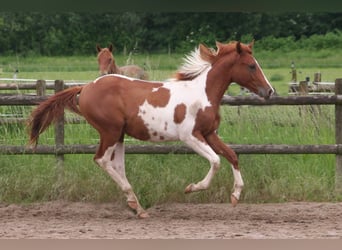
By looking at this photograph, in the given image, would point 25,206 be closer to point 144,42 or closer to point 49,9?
point 144,42

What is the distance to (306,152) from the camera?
6.59 metres

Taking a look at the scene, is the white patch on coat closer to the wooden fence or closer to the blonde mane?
the blonde mane

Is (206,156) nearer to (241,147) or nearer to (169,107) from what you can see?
(169,107)

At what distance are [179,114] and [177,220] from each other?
40.4 inches

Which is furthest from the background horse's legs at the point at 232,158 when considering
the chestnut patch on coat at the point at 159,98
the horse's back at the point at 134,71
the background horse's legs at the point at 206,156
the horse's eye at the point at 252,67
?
the horse's back at the point at 134,71

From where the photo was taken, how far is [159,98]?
18.5ft

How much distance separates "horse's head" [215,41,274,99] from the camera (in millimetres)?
5691

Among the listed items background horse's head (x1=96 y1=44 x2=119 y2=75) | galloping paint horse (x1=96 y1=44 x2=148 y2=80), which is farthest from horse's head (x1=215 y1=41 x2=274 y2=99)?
background horse's head (x1=96 y1=44 x2=119 y2=75)

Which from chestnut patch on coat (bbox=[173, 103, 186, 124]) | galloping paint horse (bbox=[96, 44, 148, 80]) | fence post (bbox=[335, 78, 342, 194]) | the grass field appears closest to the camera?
chestnut patch on coat (bbox=[173, 103, 186, 124])

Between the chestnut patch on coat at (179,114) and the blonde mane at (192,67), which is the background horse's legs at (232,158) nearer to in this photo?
the chestnut patch on coat at (179,114)

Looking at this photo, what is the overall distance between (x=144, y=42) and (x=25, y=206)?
5.33m

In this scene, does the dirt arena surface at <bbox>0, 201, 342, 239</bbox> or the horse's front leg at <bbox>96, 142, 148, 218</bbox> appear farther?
the horse's front leg at <bbox>96, 142, 148, 218</bbox>

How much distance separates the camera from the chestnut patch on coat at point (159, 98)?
18.4 feet

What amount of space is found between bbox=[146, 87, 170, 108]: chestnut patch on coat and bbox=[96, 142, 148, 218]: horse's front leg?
23.0 inches
